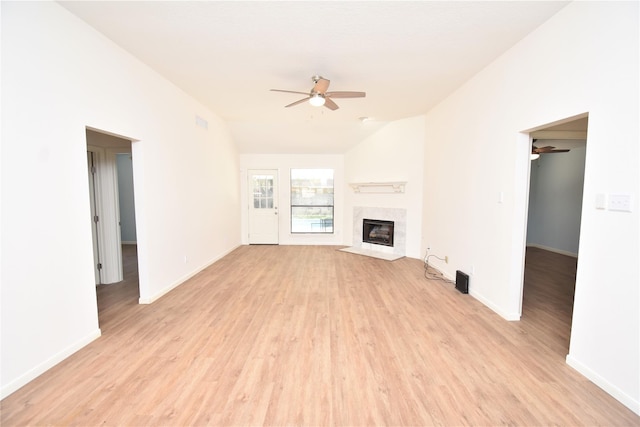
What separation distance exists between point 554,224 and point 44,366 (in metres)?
8.55

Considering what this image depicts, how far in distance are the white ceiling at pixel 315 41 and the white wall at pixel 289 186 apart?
105 inches

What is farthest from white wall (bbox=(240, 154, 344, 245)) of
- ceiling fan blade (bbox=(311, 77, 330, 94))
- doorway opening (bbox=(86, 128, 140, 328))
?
ceiling fan blade (bbox=(311, 77, 330, 94))

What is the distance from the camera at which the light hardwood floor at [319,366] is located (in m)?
1.56

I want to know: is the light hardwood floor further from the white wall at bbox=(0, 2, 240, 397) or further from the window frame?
the window frame

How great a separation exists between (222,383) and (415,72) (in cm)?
369

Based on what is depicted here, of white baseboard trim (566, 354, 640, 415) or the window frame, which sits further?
the window frame

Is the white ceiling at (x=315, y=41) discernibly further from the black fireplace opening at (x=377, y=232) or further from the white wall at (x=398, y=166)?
the black fireplace opening at (x=377, y=232)

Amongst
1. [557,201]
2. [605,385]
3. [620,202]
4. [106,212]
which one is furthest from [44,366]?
[557,201]

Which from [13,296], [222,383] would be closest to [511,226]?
[222,383]

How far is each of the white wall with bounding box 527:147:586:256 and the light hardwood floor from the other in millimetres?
3146

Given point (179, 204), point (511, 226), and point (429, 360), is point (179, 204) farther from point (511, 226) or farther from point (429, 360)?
point (511, 226)

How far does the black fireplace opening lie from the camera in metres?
5.72

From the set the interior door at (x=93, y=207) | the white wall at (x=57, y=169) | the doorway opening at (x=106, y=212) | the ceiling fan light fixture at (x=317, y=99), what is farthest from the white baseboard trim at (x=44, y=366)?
the ceiling fan light fixture at (x=317, y=99)

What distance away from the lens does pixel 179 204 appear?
3719 mm
